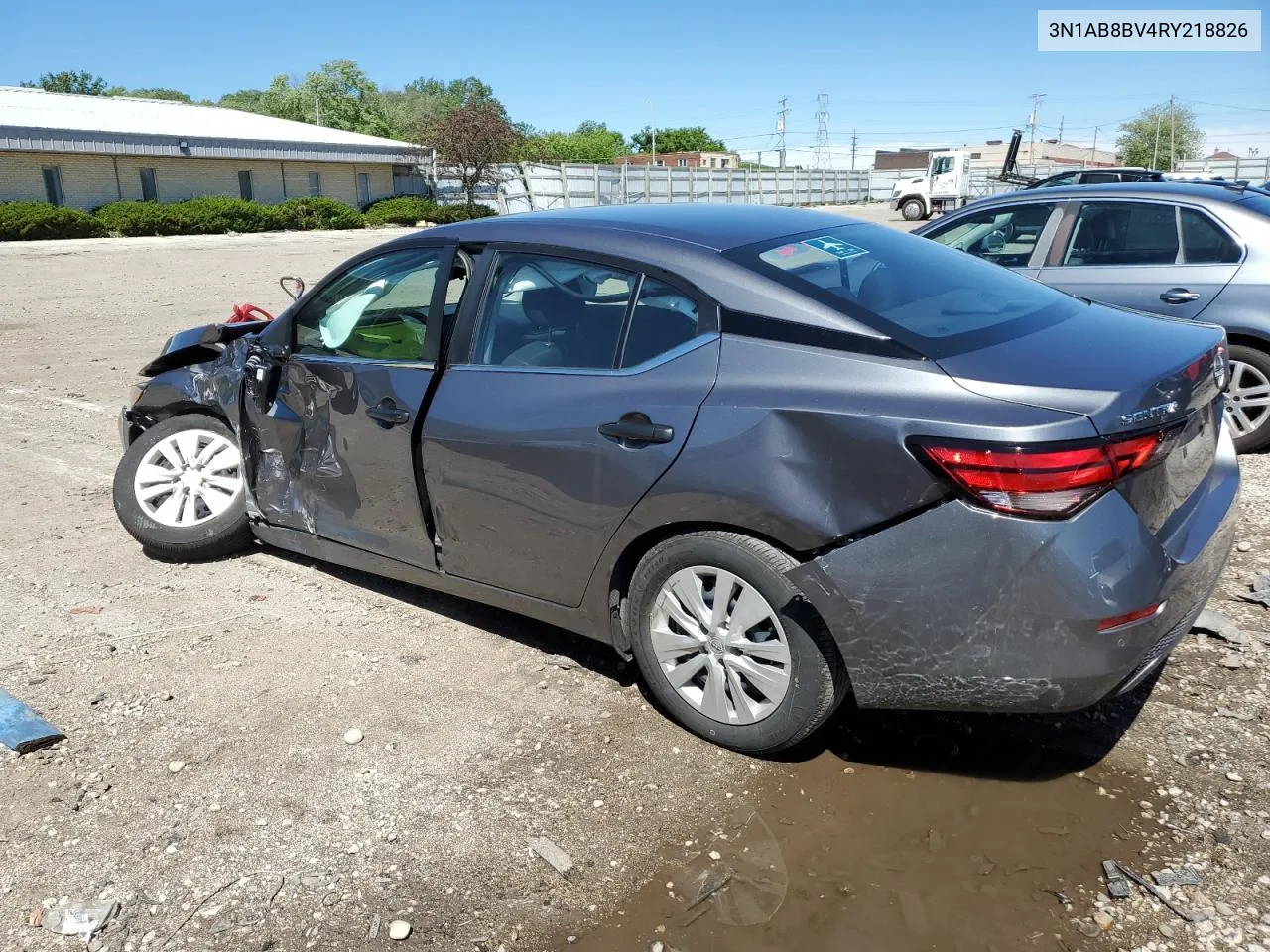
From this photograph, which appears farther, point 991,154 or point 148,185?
point 991,154

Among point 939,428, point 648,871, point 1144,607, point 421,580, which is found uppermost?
point 939,428

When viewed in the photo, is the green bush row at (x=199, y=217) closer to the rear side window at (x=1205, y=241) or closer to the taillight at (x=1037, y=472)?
the rear side window at (x=1205, y=241)

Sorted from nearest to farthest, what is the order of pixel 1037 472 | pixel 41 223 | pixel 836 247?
pixel 1037 472 → pixel 836 247 → pixel 41 223

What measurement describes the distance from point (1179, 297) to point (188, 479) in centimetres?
585

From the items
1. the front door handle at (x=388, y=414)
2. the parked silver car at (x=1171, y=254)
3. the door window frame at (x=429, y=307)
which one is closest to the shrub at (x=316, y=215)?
the parked silver car at (x=1171, y=254)

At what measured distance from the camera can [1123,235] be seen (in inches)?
265

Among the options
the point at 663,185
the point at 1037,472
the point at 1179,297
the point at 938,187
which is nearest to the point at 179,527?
the point at 1037,472

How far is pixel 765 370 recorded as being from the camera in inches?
121

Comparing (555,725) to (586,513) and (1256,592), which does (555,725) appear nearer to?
(586,513)

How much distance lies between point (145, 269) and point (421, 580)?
21.1 meters

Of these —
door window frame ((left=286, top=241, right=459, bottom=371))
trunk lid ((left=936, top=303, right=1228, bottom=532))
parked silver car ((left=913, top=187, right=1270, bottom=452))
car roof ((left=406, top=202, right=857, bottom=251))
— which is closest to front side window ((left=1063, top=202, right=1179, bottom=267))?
parked silver car ((left=913, top=187, right=1270, bottom=452))

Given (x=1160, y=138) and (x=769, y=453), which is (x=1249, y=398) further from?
(x=1160, y=138)

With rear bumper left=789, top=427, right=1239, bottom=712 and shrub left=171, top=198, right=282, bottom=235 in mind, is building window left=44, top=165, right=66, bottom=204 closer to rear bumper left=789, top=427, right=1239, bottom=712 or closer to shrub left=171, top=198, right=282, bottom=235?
shrub left=171, top=198, right=282, bottom=235

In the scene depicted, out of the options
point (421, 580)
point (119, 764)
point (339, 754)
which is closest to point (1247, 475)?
point (421, 580)
